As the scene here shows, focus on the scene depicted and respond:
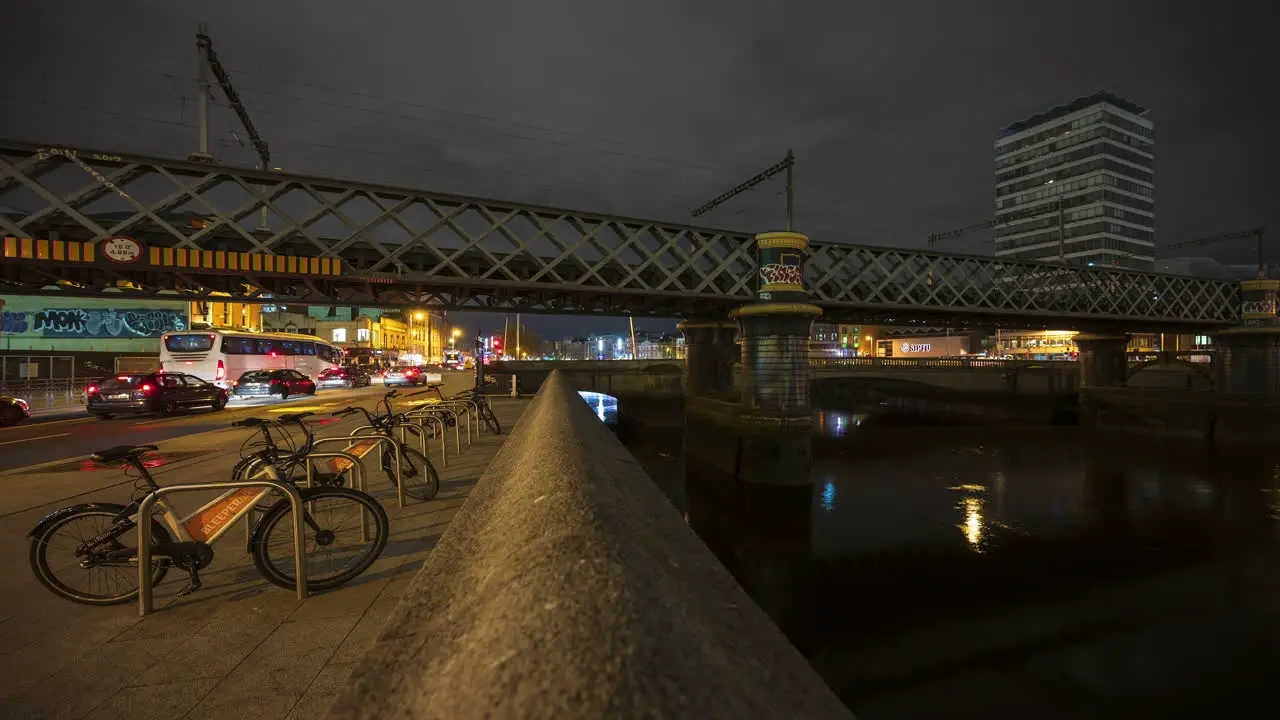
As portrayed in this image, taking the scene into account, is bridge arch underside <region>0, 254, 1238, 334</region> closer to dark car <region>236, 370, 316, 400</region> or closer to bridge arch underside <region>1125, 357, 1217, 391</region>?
dark car <region>236, 370, 316, 400</region>

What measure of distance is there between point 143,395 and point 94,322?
37.9 metres

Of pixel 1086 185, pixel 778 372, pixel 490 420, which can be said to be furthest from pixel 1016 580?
pixel 1086 185

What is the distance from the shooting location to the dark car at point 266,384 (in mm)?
28969

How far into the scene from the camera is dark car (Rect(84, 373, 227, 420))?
1944 centimetres

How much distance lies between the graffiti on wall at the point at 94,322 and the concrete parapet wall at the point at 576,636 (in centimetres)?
5517

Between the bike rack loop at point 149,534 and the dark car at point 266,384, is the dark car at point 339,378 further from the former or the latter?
the bike rack loop at point 149,534

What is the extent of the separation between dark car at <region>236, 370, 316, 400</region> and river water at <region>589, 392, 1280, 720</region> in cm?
2057

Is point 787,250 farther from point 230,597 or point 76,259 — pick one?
point 76,259

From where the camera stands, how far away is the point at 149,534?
405 centimetres

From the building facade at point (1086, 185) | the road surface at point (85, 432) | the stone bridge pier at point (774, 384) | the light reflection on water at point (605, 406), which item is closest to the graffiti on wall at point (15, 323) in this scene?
the road surface at point (85, 432)

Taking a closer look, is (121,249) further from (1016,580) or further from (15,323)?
(15,323)

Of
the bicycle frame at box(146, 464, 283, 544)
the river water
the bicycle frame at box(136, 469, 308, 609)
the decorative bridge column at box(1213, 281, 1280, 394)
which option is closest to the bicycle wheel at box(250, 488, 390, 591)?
the bicycle frame at box(136, 469, 308, 609)

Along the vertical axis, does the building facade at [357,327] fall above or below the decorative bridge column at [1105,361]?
above

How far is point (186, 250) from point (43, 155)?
533cm
